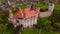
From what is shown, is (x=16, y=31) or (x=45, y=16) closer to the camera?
(x=16, y=31)

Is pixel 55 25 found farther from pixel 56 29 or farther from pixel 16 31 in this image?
pixel 16 31

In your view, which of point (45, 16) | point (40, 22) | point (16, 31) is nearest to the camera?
point (16, 31)

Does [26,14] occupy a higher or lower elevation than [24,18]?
higher

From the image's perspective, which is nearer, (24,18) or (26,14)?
(24,18)

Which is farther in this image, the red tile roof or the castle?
the red tile roof

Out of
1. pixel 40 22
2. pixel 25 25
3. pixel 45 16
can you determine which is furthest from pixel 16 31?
pixel 45 16

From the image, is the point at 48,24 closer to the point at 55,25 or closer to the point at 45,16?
the point at 55,25

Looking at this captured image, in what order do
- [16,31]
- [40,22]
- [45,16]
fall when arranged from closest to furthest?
[16,31] → [40,22] → [45,16]

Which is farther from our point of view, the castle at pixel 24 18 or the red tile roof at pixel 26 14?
the red tile roof at pixel 26 14

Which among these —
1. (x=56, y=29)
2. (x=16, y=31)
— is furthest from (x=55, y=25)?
(x=16, y=31)
